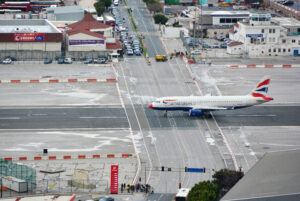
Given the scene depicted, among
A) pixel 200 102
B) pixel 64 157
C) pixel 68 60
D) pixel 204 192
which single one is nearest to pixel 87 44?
pixel 68 60

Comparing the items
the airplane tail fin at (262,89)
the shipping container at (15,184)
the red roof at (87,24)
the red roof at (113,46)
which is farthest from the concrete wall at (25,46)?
the shipping container at (15,184)

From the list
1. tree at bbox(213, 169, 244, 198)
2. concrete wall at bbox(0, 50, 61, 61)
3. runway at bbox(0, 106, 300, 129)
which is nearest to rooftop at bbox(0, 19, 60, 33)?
concrete wall at bbox(0, 50, 61, 61)

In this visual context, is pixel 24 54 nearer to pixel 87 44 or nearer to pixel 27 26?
pixel 27 26

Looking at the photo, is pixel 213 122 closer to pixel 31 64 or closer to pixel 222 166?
pixel 222 166

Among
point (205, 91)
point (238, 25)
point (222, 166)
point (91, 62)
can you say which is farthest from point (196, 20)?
point (222, 166)

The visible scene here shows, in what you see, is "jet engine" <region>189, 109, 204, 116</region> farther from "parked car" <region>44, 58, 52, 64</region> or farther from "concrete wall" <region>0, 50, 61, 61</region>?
"concrete wall" <region>0, 50, 61, 61</region>
